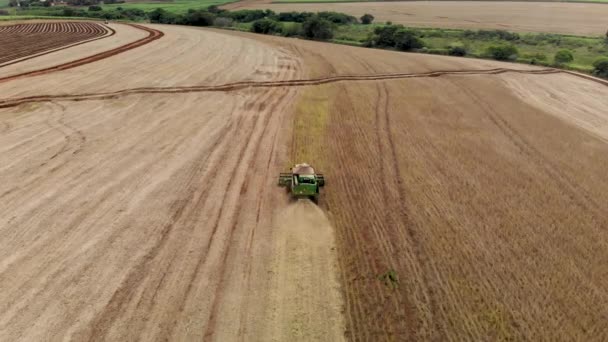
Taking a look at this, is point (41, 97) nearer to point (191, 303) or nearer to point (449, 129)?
point (191, 303)

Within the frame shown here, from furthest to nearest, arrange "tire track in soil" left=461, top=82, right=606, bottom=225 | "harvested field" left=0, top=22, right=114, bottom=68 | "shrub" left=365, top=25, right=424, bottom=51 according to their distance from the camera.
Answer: "shrub" left=365, top=25, right=424, bottom=51 → "harvested field" left=0, top=22, right=114, bottom=68 → "tire track in soil" left=461, top=82, right=606, bottom=225

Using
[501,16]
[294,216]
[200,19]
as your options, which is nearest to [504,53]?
[294,216]

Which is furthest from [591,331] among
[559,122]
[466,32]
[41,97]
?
[466,32]

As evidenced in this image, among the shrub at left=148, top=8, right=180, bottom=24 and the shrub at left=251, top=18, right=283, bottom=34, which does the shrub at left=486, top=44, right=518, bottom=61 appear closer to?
the shrub at left=251, top=18, right=283, bottom=34

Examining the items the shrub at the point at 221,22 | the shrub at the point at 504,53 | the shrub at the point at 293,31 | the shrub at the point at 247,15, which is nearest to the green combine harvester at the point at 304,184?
the shrub at the point at 504,53

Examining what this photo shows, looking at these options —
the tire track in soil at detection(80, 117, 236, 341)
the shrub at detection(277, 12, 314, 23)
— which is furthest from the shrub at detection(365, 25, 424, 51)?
the tire track in soil at detection(80, 117, 236, 341)

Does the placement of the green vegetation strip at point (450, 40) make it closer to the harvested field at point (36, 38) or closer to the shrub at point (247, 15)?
the shrub at point (247, 15)
